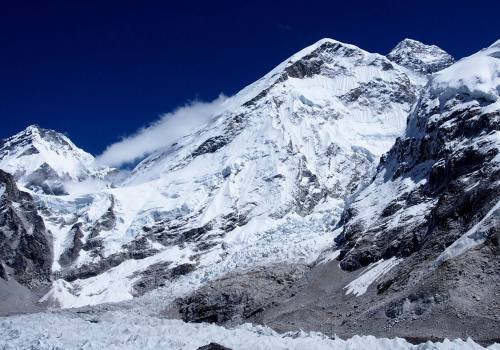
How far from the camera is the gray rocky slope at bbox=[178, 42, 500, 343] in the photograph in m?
75.5

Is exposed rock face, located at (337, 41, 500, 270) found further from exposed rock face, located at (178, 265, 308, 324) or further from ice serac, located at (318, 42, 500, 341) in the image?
exposed rock face, located at (178, 265, 308, 324)

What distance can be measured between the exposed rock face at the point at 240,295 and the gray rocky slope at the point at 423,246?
335 millimetres

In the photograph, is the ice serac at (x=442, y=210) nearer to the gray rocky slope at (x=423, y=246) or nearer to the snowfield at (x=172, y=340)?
the gray rocky slope at (x=423, y=246)

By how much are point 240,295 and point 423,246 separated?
41.5m

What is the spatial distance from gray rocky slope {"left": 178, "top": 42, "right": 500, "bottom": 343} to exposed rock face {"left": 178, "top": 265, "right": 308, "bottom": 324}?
0.34 metres

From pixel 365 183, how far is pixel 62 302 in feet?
310

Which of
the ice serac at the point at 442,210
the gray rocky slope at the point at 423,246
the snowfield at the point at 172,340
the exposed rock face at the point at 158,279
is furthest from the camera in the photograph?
the exposed rock face at the point at 158,279

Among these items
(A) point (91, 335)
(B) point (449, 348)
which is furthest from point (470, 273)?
(A) point (91, 335)

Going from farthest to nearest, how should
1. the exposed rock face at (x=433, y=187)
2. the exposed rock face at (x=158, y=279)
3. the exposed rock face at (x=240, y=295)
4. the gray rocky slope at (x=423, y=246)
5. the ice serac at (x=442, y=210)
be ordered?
the exposed rock face at (x=158, y=279) → the exposed rock face at (x=240, y=295) → the exposed rock face at (x=433, y=187) → the ice serac at (x=442, y=210) → the gray rocky slope at (x=423, y=246)

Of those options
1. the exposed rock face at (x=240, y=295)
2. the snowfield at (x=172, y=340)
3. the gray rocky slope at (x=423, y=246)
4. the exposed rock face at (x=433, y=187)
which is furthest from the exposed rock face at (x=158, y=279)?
the snowfield at (x=172, y=340)

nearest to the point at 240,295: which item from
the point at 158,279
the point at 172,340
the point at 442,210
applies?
the point at 442,210

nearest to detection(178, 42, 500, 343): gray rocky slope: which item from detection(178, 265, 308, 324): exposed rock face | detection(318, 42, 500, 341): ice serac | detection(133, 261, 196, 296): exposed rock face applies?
detection(318, 42, 500, 341): ice serac

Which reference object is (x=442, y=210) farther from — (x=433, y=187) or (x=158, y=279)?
(x=158, y=279)

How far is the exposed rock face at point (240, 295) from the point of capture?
411 ft
